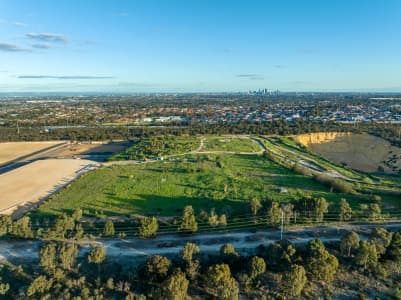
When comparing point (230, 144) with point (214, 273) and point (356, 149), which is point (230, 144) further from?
point (214, 273)

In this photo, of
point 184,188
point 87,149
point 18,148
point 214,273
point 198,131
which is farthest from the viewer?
point 198,131

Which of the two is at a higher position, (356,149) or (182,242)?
(356,149)

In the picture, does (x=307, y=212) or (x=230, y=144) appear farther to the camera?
(x=230, y=144)

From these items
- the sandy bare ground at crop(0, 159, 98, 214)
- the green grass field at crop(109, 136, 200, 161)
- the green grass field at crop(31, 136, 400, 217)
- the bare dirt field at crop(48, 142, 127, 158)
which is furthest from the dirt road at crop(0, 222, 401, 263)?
the bare dirt field at crop(48, 142, 127, 158)

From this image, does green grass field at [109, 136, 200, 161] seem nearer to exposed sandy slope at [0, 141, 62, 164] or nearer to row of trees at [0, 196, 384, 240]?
exposed sandy slope at [0, 141, 62, 164]

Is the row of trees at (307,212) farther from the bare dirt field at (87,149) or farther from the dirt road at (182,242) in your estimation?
the bare dirt field at (87,149)

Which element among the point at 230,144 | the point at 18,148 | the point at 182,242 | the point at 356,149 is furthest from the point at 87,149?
the point at 356,149
